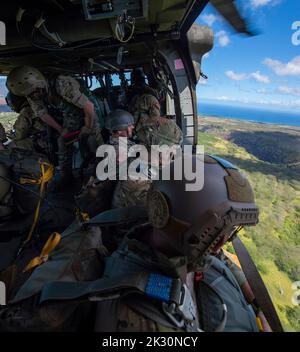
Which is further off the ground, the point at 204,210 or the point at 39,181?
the point at 204,210

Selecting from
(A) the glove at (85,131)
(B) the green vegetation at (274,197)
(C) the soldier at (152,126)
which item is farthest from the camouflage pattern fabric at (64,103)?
(B) the green vegetation at (274,197)

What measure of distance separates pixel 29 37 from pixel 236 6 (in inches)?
101

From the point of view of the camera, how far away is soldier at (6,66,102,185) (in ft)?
12.3

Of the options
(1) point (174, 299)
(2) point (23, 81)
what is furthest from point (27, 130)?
(1) point (174, 299)

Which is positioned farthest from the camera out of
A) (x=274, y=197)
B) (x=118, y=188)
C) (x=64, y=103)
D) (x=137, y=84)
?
(x=274, y=197)

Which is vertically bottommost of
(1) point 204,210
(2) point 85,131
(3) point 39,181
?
(3) point 39,181

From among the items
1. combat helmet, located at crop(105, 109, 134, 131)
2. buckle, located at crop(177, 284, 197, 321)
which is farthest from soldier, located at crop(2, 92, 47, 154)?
buckle, located at crop(177, 284, 197, 321)

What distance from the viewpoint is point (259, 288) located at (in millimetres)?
1988

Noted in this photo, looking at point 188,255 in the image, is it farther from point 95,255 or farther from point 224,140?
point 224,140

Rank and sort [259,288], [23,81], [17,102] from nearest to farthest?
[259,288] → [23,81] → [17,102]

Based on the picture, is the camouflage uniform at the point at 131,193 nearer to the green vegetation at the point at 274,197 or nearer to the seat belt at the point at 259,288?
the seat belt at the point at 259,288

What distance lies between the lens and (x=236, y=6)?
1513 millimetres

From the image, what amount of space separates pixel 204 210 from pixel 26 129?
3.76m

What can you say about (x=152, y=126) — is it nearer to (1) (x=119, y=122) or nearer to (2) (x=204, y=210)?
(1) (x=119, y=122)
